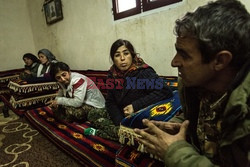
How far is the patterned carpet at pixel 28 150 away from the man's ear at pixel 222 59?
4.27 feet

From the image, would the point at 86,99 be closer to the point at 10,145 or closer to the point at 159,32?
the point at 10,145

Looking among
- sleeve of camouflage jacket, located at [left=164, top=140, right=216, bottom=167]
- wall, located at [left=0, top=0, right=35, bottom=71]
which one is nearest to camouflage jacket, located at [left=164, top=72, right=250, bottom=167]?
sleeve of camouflage jacket, located at [left=164, top=140, right=216, bottom=167]

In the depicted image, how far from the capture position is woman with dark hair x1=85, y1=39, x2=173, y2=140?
1.41 m

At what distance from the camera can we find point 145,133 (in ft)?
2.23

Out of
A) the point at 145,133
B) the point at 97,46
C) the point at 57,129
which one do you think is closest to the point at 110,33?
the point at 97,46

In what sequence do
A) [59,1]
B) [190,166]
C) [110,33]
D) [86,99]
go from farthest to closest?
1. [59,1]
2. [110,33]
3. [86,99]
4. [190,166]

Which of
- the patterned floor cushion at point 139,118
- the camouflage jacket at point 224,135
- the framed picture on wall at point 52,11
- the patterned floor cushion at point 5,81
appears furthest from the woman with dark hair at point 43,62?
the camouflage jacket at point 224,135

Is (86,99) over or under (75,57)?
under

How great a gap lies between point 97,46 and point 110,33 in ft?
1.23

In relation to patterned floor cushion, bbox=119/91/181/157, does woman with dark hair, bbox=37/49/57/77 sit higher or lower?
higher

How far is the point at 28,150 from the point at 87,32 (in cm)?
181

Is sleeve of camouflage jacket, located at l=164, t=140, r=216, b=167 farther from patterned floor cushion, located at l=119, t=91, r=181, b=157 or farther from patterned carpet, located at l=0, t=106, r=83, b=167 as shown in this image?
patterned carpet, located at l=0, t=106, r=83, b=167

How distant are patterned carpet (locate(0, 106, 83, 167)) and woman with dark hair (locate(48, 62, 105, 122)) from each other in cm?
37

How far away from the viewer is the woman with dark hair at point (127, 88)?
141cm
